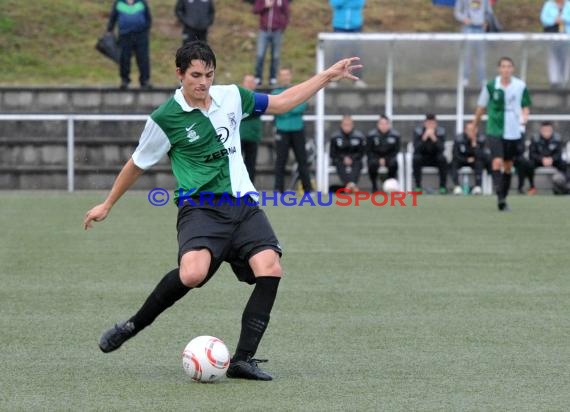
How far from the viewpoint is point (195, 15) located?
22.7 meters

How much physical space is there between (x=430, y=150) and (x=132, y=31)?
537 cm

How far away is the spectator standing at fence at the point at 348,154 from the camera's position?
20.7 metres

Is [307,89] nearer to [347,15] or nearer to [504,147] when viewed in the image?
[504,147]

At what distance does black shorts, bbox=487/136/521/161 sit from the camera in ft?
56.9

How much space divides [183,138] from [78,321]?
7.19ft

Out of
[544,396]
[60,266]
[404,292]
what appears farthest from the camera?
[60,266]

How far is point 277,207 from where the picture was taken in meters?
18.3

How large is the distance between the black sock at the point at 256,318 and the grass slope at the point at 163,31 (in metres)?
19.1

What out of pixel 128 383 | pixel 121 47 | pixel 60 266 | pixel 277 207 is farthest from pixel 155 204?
pixel 128 383

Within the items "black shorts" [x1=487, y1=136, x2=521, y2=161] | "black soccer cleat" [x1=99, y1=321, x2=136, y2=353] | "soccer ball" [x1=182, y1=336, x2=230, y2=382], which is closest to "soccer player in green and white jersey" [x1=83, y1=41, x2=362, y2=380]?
"black soccer cleat" [x1=99, y1=321, x2=136, y2=353]

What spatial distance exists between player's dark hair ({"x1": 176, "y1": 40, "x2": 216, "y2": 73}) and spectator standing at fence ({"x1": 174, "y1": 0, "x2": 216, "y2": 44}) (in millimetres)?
15875

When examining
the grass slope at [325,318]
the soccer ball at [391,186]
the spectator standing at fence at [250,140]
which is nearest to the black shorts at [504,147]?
the grass slope at [325,318]

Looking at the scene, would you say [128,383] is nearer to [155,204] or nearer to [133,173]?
[133,173]

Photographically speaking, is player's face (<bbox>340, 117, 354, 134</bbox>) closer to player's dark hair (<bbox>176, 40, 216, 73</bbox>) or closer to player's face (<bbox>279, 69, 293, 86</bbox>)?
player's face (<bbox>279, 69, 293, 86</bbox>)
